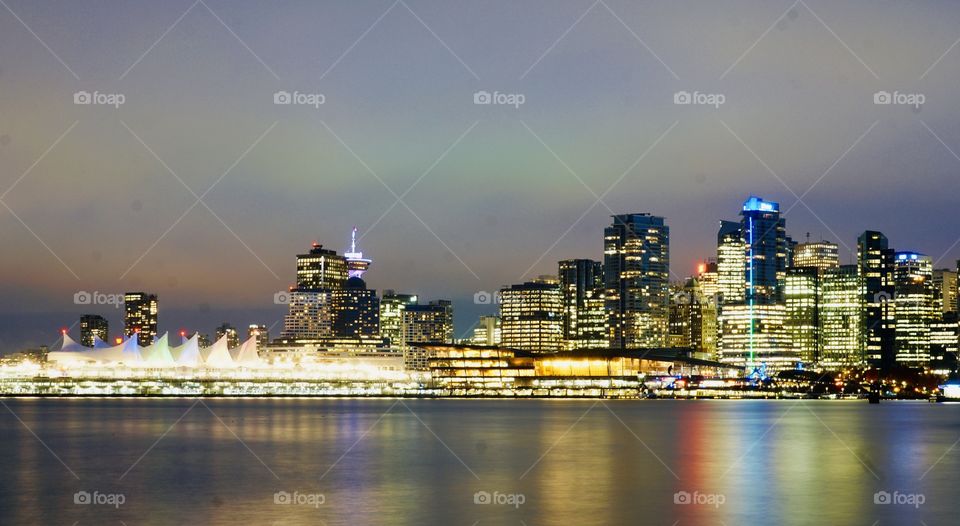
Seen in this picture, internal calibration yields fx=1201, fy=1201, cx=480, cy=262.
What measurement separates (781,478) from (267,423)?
193 feet

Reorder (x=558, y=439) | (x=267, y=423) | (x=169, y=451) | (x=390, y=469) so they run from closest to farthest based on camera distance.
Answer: (x=390, y=469), (x=169, y=451), (x=558, y=439), (x=267, y=423)

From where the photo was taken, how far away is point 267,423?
105 metres

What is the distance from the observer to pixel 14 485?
52312 millimetres

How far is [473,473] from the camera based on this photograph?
58.3 meters

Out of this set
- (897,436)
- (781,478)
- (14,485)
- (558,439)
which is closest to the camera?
(14,485)

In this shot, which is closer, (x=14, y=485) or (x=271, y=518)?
(x=271, y=518)

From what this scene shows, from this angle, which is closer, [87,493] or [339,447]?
[87,493]

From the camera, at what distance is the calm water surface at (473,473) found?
42.9 m

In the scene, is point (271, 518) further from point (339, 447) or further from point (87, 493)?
point (339, 447)

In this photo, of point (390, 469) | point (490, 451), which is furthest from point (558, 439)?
point (390, 469)

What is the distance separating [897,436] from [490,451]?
37235 millimetres

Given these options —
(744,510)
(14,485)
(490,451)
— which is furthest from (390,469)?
(744,510)

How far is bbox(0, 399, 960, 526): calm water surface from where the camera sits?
141 feet

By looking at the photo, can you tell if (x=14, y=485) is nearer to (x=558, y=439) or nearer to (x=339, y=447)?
(x=339, y=447)
